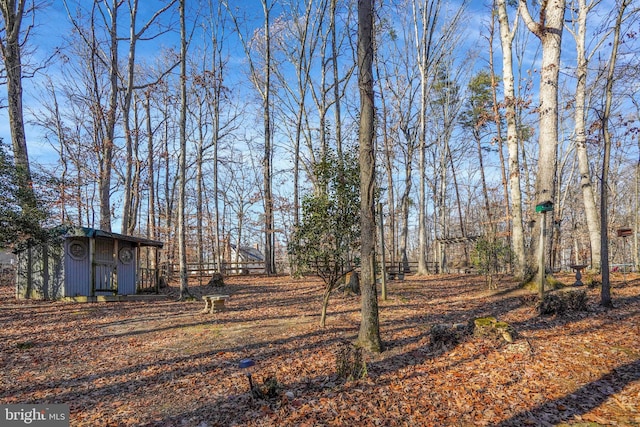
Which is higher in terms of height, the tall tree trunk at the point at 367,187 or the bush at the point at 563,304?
the tall tree trunk at the point at 367,187

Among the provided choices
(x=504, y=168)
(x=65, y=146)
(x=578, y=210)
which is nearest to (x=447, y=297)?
(x=504, y=168)

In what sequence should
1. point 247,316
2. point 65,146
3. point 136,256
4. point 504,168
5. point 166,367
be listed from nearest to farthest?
point 166,367 < point 247,316 < point 136,256 < point 504,168 < point 65,146

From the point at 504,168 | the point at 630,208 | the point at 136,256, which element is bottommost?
the point at 136,256

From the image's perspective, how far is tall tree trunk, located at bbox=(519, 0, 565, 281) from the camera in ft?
Result: 30.0

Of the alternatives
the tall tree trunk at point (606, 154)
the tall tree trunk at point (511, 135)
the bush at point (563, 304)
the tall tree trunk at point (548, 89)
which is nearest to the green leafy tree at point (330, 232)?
the bush at point (563, 304)

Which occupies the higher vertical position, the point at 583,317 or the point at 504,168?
the point at 504,168

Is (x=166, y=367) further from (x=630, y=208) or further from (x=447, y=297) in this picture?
(x=630, y=208)

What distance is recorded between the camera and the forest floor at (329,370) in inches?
156

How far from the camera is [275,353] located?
602cm

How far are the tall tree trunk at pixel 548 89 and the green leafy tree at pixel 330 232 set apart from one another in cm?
506

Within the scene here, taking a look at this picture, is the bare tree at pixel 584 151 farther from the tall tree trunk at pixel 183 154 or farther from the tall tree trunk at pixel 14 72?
the tall tree trunk at pixel 14 72

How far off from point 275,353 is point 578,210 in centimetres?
3242

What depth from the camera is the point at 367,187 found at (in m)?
5.91

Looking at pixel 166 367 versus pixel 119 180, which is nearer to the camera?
pixel 166 367
